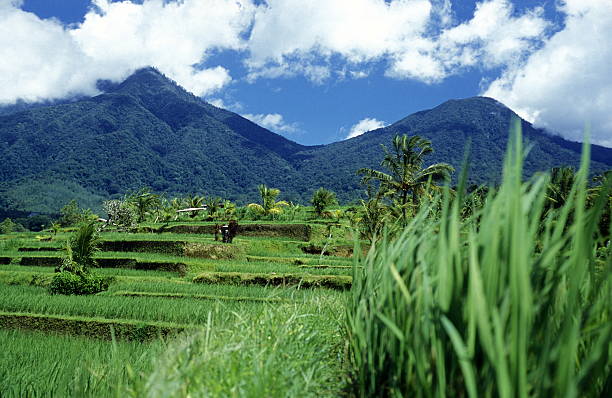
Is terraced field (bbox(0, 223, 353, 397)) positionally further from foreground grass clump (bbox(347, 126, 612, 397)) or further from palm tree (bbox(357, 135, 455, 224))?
palm tree (bbox(357, 135, 455, 224))

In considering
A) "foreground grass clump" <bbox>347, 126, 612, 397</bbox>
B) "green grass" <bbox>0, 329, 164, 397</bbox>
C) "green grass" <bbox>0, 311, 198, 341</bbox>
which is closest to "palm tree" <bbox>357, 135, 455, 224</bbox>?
"green grass" <bbox>0, 311, 198, 341</bbox>

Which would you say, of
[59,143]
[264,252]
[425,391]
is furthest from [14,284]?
[59,143]

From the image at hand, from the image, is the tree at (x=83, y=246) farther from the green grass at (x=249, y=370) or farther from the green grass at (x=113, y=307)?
the green grass at (x=249, y=370)

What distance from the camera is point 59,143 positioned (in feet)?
639

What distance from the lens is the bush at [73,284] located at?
11.3 meters

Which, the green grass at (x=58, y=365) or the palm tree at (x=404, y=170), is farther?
the palm tree at (x=404, y=170)

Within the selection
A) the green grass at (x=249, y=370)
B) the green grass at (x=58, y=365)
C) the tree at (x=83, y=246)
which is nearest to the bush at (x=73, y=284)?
the tree at (x=83, y=246)

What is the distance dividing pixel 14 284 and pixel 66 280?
10.4 feet

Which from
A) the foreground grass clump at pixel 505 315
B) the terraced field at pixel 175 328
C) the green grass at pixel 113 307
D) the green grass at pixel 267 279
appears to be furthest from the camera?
the green grass at pixel 267 279

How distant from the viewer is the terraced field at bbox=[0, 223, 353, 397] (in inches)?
74.9

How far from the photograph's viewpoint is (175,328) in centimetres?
716

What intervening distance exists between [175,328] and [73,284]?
5658 millimetres

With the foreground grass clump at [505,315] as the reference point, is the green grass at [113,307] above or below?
below

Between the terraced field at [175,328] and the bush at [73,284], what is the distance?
0.58 meters
